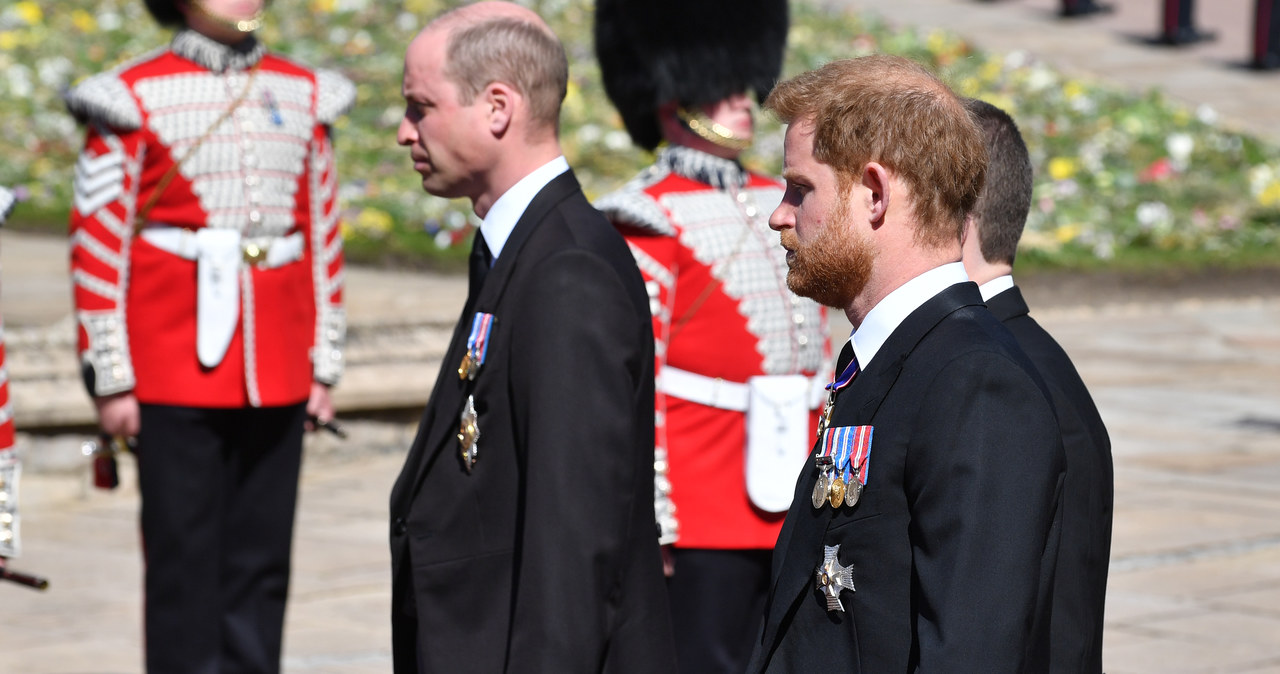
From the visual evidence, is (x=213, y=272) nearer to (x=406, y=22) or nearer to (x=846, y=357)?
(x=846, y=357)

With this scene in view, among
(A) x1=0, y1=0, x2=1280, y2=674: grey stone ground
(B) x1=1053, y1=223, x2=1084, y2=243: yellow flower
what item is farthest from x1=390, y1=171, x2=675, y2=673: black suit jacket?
(B) x1=1053, y1=223, x2=1084, y2=243: yellow flower

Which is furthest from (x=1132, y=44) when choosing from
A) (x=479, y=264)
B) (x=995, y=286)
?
(x=995, y=286)

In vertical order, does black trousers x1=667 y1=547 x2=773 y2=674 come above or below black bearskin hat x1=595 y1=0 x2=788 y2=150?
below

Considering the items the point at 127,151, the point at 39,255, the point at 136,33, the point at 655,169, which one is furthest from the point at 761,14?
the point at 136,33

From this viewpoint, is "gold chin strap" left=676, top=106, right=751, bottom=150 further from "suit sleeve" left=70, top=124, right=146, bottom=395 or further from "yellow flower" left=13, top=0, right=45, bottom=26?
"yellow flower" left=13, top=0, right=45, bottom=26

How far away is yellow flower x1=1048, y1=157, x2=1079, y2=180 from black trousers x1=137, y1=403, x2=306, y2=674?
10.2 metres

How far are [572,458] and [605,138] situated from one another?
11.1 meters

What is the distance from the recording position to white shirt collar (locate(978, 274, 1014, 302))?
2.85 meters

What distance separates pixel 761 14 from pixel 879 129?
8.79ft

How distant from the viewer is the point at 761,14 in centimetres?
478

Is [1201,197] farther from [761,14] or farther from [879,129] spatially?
[879,129]

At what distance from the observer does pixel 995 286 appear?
2.86m

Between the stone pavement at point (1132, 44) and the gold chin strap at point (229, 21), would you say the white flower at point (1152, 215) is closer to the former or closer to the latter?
the stone pavement at point (1132, 44)

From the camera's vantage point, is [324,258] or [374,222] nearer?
[324,258]
